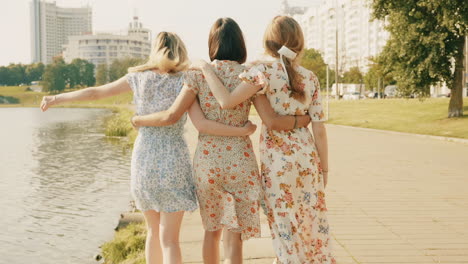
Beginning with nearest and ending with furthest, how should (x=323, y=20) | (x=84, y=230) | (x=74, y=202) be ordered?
(x=84, y=230) → (x=74, y=202) → (x=323, y=20)

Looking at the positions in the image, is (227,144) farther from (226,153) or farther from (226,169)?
(226,169)

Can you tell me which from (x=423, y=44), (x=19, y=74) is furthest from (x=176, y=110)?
(x=19, y=74)

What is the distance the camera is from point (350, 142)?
18.1 meters

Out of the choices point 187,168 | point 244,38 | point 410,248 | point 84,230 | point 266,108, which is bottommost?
point 84,230

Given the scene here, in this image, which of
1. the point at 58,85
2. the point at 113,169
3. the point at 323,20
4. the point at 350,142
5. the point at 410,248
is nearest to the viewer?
the point at 410,248

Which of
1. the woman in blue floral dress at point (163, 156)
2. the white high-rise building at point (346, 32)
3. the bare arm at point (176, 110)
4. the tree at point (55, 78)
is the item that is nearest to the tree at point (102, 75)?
the tree at point (55, 78)

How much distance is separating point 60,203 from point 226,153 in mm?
8921

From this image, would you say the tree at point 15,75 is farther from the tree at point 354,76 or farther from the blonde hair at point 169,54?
the blonde hair at point 169,54

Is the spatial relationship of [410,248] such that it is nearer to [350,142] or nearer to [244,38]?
[244,38]

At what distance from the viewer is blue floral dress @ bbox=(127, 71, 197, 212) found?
3559mm

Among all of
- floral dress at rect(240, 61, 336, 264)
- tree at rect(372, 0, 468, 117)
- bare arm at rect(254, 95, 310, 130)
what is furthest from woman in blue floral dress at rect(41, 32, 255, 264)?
tree at rect(372, 0, 468, 117)

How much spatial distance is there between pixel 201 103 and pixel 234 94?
10.0 inches

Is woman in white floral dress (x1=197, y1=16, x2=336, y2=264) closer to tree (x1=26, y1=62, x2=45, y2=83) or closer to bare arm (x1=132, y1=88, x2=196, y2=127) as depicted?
bare arm (x1=132, y1=88, x2=196, y2=127)

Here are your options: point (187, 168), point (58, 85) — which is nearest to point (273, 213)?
point (187, 168)
